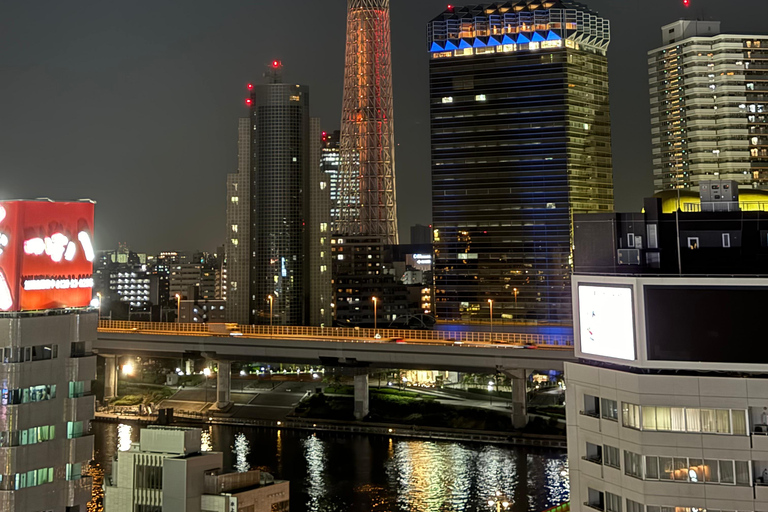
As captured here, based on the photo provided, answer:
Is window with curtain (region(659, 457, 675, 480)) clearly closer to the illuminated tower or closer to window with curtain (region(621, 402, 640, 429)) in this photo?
window with curtain (region(621, 402, 640, 429))

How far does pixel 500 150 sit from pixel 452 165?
25.0 feet

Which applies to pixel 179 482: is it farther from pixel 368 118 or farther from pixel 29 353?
pixel 368 118

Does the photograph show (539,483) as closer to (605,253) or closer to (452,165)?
(605,253)

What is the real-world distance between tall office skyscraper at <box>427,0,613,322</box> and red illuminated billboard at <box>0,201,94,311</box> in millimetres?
95393

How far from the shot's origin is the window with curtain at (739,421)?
72.8 feet

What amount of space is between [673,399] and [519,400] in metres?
41.7

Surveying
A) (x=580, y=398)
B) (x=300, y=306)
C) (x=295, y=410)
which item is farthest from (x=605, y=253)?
(x=300, y=306)

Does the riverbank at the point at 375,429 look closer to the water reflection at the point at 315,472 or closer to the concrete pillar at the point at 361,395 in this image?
the concrete pillar at the point at 361,395

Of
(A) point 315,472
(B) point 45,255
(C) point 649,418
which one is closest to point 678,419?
(C) point 649,418

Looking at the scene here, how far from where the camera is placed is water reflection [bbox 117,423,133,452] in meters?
60.9

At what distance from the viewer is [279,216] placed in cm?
13650

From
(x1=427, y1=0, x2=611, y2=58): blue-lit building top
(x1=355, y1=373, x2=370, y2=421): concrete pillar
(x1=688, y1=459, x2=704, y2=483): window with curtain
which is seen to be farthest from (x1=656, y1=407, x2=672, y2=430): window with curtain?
(x1=427, y1=0, x2=611, y2=58): blue-lit building top

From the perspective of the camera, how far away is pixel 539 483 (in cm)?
4856

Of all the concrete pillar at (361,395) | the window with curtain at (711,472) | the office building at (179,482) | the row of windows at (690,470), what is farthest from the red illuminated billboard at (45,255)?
the concrete pillar at (361,395)
